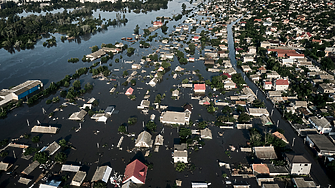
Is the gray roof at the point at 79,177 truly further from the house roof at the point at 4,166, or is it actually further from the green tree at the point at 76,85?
the green tree at the point at 76,85

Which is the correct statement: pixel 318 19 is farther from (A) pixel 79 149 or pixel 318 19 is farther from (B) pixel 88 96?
(A) pixel 79 149

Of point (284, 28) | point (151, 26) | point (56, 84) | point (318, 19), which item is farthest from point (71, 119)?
point (318, 19)

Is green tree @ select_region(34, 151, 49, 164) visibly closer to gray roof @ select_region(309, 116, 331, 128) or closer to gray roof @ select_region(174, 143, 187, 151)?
gray roof @ select_region(174, 143, 187, 151)

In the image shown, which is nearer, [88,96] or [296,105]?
[296,105]

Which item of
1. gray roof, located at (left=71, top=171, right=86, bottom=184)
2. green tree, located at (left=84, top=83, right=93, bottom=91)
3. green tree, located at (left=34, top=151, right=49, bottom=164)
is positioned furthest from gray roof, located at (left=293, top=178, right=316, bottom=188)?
green tree, located at (left=84, top=83, right=93, bottom=91)

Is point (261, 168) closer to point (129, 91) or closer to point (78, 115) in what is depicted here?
point (129, 91)
